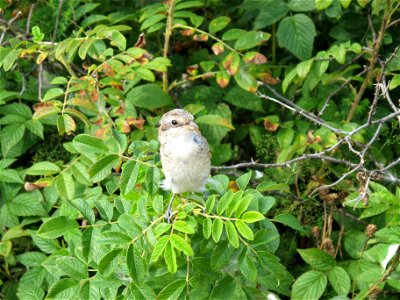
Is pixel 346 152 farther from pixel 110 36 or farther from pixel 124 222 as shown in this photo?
pixel 124 222

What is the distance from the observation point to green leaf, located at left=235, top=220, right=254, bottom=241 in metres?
2.84

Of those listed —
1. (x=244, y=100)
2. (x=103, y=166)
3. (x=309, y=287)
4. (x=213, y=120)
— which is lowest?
(x=309, y=287)

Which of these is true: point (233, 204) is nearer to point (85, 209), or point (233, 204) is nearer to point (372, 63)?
point (85, 209)

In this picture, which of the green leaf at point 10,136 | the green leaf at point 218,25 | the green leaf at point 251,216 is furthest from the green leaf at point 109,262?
the green leaf at point 218,25

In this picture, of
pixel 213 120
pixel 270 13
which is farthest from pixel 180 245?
pixel 270 13

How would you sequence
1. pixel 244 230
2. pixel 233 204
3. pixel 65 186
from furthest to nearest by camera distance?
pixel 65 186, pixel 233 204, pixel 244 230

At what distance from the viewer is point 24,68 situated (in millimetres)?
5188

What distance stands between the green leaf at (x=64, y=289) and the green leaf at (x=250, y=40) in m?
2.13

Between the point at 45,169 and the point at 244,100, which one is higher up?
the point at 45,169

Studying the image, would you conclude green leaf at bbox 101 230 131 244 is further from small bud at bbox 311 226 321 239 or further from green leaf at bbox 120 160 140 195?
small bud at bbox 311 226 321 239

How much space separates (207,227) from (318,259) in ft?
4.69

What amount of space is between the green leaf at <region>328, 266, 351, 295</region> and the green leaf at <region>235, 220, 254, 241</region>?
138 cm

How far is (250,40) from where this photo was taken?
4.59m

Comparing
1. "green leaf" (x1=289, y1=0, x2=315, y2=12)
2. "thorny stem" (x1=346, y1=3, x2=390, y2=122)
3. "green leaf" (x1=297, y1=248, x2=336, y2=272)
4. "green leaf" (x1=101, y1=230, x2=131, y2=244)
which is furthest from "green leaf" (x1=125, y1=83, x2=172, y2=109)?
"green leaf" (x1=101, y1=230, x2=131, y2=244)
